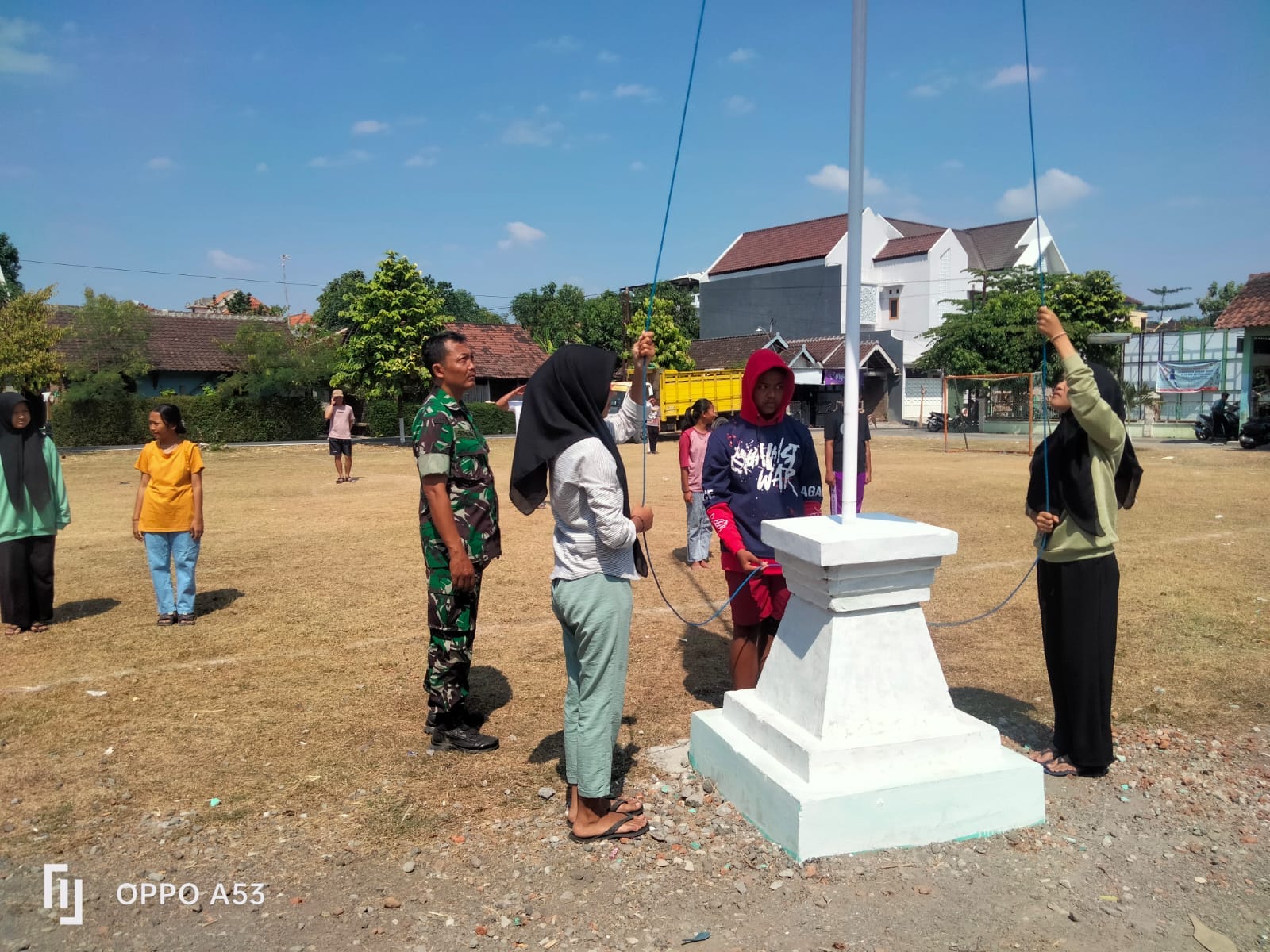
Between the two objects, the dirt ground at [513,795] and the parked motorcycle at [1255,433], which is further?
the parked motorcycle at [1255,433]

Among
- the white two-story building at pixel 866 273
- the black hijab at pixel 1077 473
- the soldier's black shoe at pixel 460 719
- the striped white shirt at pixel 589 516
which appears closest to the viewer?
the striped white shirt at pixel 589 516

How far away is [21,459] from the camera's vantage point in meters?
6.09

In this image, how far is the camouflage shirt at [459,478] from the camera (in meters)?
3.96

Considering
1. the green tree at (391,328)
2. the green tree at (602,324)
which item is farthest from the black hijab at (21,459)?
the green tree at (602,324)

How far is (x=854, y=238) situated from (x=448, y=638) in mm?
2513

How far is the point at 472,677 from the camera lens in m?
5.16

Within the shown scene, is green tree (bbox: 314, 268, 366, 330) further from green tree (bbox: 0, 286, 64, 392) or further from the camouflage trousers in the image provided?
the camouflage trousers

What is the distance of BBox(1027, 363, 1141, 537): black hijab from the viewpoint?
3.63 meters

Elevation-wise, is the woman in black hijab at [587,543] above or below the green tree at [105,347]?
below

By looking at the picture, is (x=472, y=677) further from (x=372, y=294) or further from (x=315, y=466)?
(x=372, y=294)

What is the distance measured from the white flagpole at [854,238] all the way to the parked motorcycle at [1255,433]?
24.2 meters

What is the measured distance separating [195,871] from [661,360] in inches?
1373

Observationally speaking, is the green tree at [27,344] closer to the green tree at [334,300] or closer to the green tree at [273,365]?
the green tree at [273,365]

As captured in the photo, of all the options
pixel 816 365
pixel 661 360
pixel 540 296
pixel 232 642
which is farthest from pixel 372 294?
pixel 540 296
